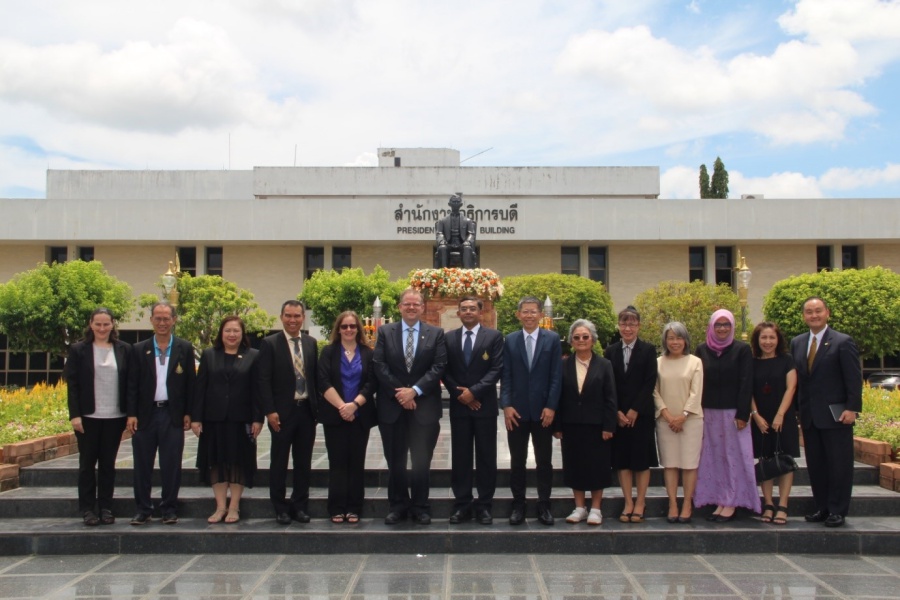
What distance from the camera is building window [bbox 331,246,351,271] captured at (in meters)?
35.9

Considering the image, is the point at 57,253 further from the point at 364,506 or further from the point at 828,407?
the point at 828,407

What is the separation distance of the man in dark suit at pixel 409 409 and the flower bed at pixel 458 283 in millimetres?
6536

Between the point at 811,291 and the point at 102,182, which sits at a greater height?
the point at 102,182

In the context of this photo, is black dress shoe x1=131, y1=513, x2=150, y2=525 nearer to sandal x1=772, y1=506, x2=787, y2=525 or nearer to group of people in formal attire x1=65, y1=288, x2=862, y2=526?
group of people in formal attire x1=65, y1=288, x2=862, y2=526

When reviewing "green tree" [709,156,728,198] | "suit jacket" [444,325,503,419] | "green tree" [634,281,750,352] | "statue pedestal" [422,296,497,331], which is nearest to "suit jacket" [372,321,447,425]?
"suit jacket" [444,325,503,419]

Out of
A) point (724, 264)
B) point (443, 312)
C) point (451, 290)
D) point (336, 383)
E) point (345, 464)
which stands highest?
point (724, 264)

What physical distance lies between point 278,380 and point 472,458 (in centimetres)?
165

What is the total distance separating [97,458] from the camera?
6.00 metres

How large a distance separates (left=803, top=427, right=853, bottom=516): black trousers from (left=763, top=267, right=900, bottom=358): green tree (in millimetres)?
22496

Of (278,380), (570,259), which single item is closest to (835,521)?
(278,380)

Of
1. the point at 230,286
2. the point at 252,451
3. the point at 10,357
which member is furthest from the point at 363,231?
the point at 252,451

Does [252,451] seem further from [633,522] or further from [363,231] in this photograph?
[363,231]

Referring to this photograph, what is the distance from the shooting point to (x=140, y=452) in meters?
5.93

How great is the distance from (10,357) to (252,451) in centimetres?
3301
